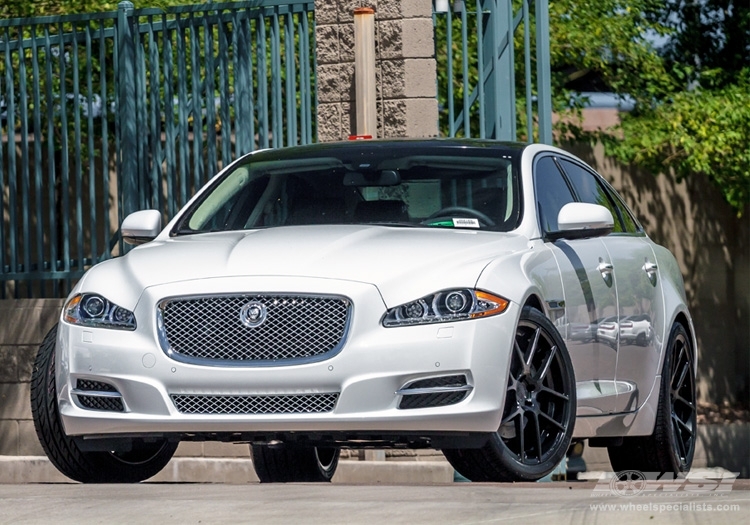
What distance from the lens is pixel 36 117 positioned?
1199 cm

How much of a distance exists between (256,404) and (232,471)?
16.5 feet

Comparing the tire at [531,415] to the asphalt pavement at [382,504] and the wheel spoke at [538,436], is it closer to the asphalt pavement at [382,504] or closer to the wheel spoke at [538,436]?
the wheel spoke at [538,436]

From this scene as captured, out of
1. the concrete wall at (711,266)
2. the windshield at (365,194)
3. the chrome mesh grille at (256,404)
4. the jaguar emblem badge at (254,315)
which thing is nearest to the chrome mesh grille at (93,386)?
the chrome mesh grille at (256,404)

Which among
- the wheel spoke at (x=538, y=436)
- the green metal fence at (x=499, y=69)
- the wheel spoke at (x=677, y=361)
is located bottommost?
the wheel spoke at (x=677, y=361)

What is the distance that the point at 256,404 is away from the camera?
6.18 meters

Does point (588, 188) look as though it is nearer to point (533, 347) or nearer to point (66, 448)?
point (533, 347)

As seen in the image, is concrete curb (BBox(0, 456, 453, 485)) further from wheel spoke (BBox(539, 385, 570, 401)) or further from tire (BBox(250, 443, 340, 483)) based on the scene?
wheel spoke (BBox(539, 385, 570, 401))

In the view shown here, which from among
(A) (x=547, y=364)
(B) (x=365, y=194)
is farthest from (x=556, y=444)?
(B) (x=365, y=194)

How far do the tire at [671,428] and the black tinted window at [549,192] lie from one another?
108 cm

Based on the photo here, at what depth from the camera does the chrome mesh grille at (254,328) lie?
20.2ft

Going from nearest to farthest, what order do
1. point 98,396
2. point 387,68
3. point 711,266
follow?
point 98,396
point 387,68
point 711,266

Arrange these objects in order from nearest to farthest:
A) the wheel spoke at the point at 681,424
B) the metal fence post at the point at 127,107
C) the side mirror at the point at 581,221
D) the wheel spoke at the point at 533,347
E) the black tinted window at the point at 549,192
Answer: the wheel spoke at the point at 533,347
the side mirror at the point at 581,221
the black tinted window at the point at 549,192
the wheel spoke at the point at 681,424
the metal fence post at the point at 127,107

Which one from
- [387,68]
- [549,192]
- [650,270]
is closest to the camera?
[549,192]

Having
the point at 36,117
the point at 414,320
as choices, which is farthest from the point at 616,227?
the point at 36,117
